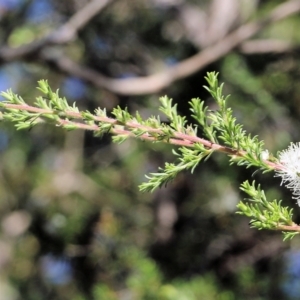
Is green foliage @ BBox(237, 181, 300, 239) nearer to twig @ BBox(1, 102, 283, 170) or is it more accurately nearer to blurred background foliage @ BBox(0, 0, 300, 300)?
twig @ BBox(1, 102, 283, 170)

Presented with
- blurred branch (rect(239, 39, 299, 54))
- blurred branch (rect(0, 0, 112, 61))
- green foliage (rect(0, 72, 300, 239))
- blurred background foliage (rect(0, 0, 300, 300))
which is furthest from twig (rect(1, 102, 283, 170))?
blurred branch (rect(239, 39, 299, 54))

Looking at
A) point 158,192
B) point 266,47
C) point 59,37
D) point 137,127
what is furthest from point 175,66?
point 137,127

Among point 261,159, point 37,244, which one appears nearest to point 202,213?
point 37,244

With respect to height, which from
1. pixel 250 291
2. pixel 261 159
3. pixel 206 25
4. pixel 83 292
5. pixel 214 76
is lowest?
pixel 250 291

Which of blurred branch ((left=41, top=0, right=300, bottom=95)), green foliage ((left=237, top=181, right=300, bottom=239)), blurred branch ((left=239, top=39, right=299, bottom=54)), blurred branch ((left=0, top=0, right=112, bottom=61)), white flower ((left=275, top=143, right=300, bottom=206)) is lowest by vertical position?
green foliage ((left=237, top=181, right=300, bottom=239))

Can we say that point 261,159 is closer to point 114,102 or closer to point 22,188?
point 114,102
